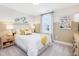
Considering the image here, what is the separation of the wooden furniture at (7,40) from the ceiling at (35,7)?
0.55 metres

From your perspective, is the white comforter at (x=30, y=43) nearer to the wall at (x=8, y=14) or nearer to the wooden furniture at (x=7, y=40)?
the wooden furniture at (x=7, y=40)

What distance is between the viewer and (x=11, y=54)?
1.57 m

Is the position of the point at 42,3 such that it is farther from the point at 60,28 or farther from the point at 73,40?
the point at 73,40

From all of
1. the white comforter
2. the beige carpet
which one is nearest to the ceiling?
the white comforter

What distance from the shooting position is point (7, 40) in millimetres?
1669

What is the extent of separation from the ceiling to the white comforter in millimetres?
448

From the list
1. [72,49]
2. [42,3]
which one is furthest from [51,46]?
[42,3]

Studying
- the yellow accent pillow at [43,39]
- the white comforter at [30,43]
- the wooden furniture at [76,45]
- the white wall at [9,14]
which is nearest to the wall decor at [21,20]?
the white wall at [9,14]

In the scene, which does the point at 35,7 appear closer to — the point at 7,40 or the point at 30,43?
the point at 30,43

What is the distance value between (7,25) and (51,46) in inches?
36.8

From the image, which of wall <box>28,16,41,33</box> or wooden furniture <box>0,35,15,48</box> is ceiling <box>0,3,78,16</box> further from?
wooden furniture <box>0,35,15,48</box>

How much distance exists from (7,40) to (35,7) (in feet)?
2.74

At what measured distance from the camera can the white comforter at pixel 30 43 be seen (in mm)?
1528

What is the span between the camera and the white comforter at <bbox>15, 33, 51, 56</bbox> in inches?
60.2
